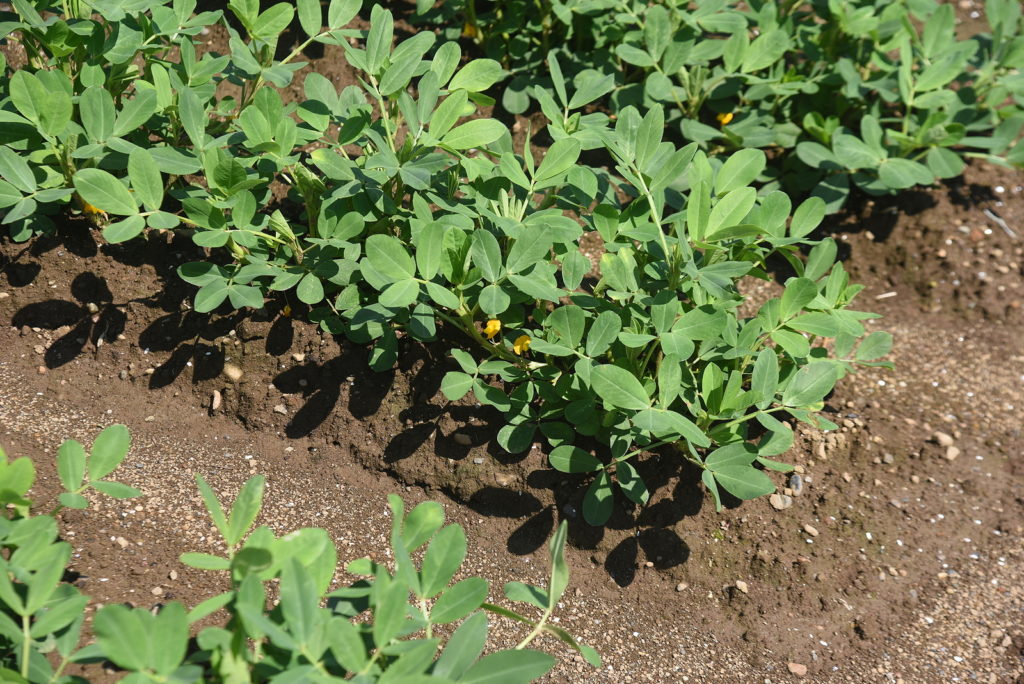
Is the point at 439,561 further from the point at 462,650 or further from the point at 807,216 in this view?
the point at 807,216

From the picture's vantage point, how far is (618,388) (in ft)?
5.12

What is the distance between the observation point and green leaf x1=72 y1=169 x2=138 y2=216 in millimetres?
1612

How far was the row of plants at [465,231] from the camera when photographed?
1.66m

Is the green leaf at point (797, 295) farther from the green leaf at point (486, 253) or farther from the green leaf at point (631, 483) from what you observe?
the green leaf at point (486, 253)

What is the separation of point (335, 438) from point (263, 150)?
63cm

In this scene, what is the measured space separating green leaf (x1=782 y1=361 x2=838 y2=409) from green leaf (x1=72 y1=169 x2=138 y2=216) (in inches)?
53.7

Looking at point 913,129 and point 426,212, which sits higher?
point 426,212

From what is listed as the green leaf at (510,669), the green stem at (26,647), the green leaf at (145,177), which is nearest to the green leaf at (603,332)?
the green leaf at (510,669)

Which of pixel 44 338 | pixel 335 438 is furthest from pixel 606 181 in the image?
pixel 44 338

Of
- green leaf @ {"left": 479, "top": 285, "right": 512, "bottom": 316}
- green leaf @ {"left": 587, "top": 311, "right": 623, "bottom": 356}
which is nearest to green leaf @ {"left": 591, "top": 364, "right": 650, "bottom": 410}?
green leaf @ {"left": 587, "top": 311, "right": 623, "bottom": 356}

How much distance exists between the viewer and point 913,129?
2461 millimetres

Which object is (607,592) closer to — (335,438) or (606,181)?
(335,438)

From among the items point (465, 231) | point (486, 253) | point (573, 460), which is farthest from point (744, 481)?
point (465, 231)

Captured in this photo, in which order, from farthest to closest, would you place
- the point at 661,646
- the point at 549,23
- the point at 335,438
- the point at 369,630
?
the point at 549,23 → the point at 335,438 → the point at 661,646 → the point at 369,630
